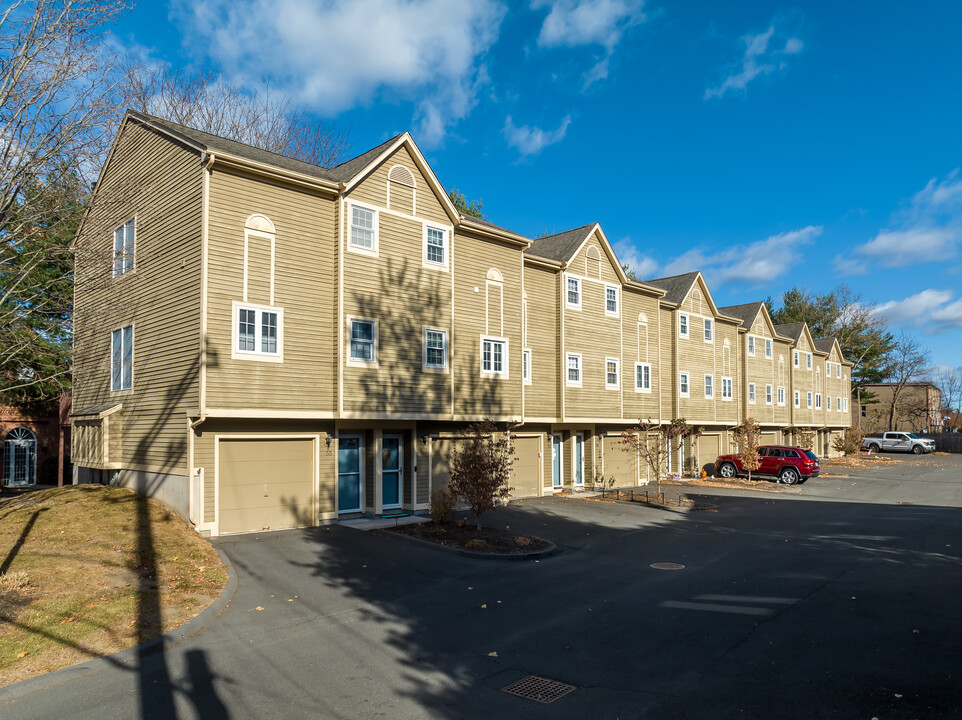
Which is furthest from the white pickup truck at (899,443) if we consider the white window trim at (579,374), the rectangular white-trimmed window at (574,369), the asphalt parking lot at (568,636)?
the asphalt parking lot at (568,636)

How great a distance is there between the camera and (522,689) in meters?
7.72

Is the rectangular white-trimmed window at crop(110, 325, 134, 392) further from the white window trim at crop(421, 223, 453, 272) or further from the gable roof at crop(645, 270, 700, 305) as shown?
the gable roof at crop(645, 270, 700, 305)

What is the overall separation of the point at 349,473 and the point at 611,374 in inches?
534

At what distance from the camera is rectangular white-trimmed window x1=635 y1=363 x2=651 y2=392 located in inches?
1193

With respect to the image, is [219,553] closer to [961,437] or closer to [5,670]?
[5,670]

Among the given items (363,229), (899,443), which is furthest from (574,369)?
(899,443)

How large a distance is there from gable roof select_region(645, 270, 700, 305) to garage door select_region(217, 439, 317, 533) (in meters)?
22.9

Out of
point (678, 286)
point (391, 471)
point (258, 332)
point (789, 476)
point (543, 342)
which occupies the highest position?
point (678, 286)

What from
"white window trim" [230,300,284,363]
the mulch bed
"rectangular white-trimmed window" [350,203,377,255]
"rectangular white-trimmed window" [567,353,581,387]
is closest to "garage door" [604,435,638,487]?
"rectangular white-trimmed window" [567,353,581,387]

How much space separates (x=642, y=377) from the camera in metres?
30.7

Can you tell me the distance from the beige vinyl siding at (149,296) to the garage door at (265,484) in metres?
1.12

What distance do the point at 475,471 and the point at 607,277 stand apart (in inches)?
558

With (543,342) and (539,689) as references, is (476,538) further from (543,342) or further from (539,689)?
(543,342)

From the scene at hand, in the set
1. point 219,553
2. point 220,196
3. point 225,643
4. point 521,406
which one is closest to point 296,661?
point 225,643
